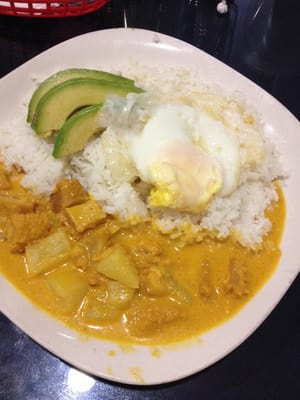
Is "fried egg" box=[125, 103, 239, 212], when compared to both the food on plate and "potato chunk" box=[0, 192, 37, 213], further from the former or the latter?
"potato chunk" box=[0, 192, 37, 213]

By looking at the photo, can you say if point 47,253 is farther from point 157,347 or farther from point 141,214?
point 157,347

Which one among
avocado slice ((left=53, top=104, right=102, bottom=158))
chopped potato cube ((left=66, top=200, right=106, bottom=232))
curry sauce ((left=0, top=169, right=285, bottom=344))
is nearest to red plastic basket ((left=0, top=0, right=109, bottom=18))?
avocado slice ((left=53, top=104, right=102, bottom=158))

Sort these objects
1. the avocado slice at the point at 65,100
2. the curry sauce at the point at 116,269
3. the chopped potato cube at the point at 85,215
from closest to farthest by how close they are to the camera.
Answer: the curry sauce at the point at 116,269, the chopped potato cube at the point at 85,215, the avocado slice at the point at 65,100

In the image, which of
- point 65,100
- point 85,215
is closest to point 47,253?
point 85,215

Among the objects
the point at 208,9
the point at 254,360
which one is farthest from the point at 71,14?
the point at 254,360

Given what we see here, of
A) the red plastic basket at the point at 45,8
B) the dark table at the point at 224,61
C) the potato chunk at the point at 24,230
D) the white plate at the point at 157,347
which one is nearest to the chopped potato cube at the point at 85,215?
the potato chunk at the point at 24,230

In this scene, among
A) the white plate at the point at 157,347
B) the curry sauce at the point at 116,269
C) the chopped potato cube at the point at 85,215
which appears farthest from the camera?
the chopped potato cube at the point at 85,215

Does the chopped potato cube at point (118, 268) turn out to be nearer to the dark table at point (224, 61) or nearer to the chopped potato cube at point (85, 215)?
the chopped potato cube at point (85, 215)
